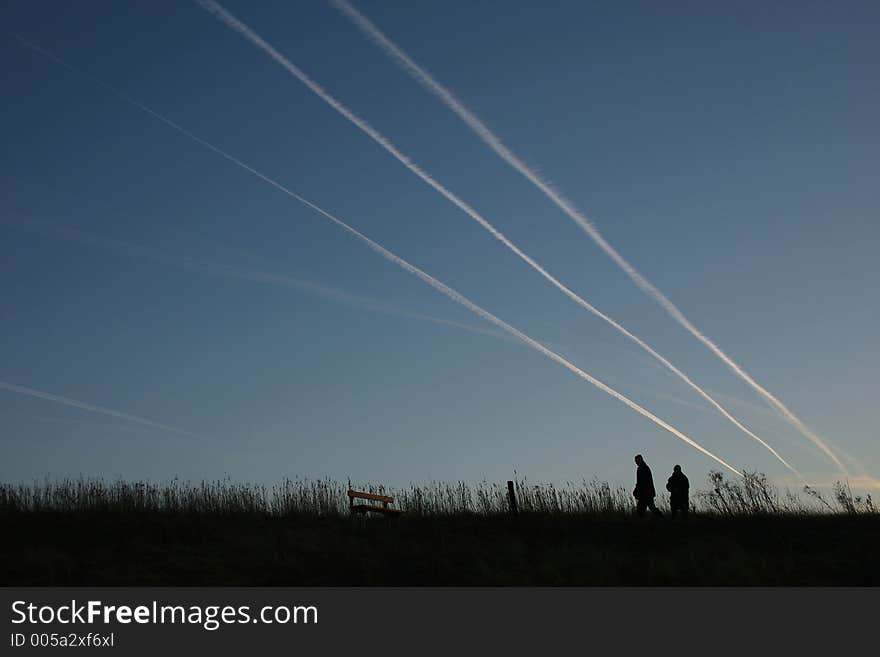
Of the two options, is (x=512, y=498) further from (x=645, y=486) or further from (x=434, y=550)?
(x=434, y=550)

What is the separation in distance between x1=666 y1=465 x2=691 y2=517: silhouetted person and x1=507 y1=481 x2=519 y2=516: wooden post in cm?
398

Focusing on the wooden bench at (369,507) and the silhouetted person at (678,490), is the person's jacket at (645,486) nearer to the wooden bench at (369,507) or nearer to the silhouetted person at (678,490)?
the silhouetted person at (678,490)

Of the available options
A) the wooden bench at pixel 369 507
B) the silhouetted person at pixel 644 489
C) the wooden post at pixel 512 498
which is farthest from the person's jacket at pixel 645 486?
the wooden bench at pixel 369 507

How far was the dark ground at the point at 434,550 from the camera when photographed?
13102mm

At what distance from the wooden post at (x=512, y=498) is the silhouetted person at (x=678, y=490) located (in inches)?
157

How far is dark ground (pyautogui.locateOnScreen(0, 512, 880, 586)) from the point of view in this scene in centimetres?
1310

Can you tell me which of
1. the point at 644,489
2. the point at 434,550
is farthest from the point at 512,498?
the point at 434,550

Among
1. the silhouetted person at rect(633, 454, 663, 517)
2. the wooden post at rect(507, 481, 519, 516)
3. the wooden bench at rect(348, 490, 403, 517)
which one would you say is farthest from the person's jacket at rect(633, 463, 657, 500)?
the wooden bench at rect(348, 490, 403, 517)

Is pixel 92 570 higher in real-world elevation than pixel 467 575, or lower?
higher

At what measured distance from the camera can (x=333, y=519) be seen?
66.1ft

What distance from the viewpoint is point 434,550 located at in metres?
15.6
